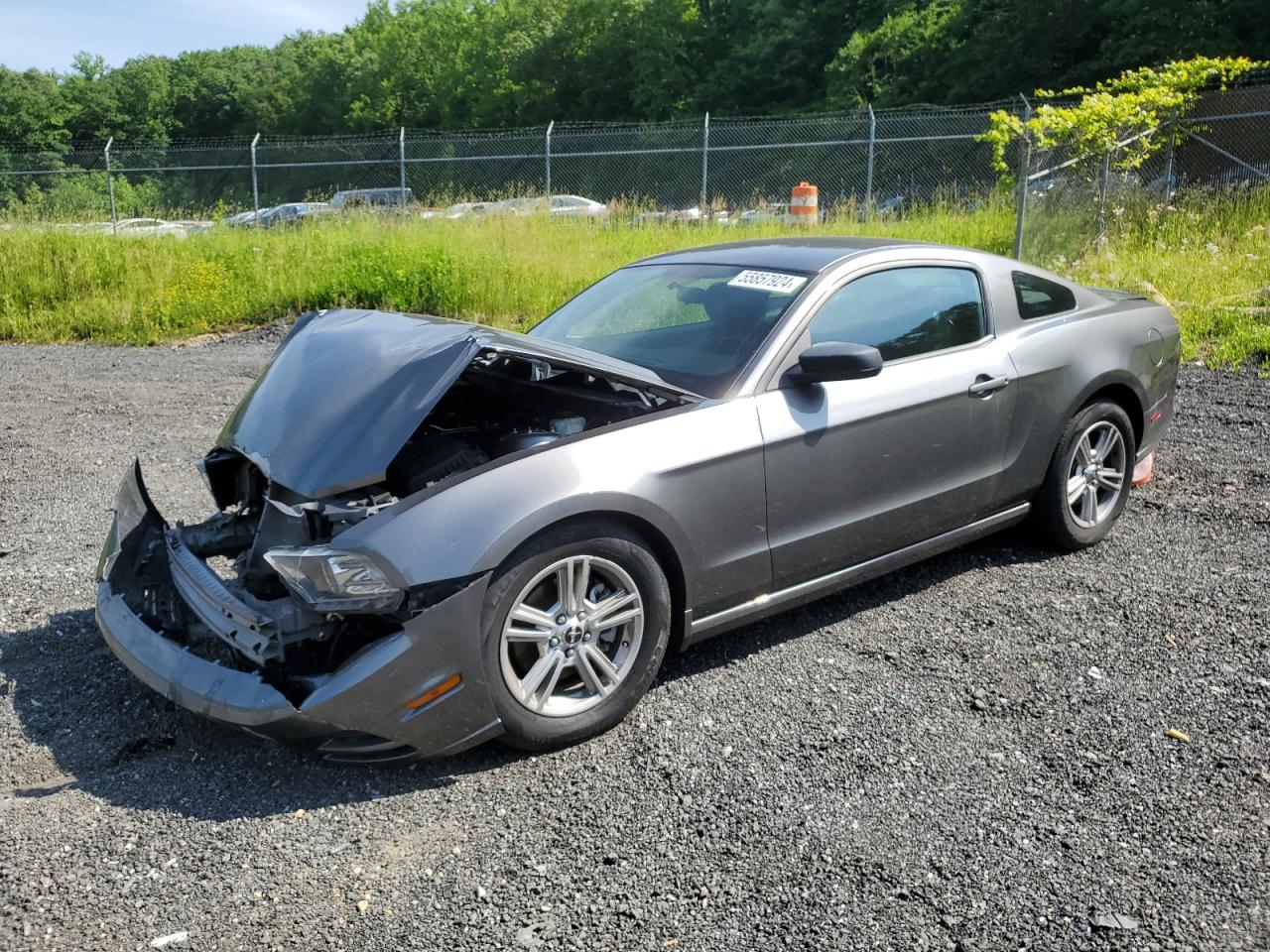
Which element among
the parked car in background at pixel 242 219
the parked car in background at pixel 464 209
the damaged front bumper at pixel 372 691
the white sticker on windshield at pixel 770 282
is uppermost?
the parked car in background at pixel 464 209

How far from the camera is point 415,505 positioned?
316 cm

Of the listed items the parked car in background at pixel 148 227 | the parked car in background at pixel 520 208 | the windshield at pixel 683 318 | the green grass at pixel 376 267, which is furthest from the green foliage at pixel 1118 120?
the parked car in background at pixel 148 227

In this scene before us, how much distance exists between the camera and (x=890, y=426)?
164 inches

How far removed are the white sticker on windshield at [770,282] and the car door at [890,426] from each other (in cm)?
16

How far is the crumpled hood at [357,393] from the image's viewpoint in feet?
11.1

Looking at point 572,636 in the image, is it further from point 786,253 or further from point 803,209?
point 803,209

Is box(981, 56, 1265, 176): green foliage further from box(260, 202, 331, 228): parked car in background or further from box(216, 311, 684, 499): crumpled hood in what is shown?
box(260, 202, 331, 228): parked car in background

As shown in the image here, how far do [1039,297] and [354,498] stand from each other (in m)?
3.30

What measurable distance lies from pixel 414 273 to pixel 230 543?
9198 mm

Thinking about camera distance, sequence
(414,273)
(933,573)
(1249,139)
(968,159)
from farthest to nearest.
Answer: (968,159)
(1249,139)
(414,273)
(933,573)

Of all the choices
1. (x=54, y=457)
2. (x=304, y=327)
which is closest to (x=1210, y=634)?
(x=304, y=327)

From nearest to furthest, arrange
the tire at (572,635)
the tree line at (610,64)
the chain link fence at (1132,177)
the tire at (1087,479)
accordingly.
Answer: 1. the tire at (572,635)
2. the tire at (1087,479)
3. the chain link fence at (1132,177)
4. the tree line at (610,64)

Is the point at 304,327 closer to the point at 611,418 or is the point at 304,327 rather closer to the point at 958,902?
the point at 611,418

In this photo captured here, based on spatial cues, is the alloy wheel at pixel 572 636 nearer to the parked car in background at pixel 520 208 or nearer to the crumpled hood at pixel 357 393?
the crumpled hood at pixel 357 393
